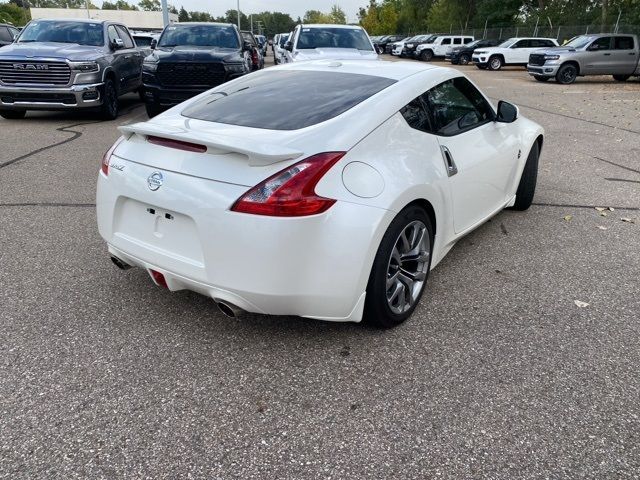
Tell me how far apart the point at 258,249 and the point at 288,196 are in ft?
0.93

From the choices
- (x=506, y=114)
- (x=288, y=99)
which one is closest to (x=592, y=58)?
(x=506, y=114)

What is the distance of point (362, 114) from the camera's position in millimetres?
2834

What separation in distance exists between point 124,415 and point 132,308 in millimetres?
1006

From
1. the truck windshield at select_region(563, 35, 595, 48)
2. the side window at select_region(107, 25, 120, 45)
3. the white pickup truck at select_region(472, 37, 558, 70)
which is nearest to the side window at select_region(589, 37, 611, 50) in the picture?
the truck windshield at select_region(563, 35, 595, 48)

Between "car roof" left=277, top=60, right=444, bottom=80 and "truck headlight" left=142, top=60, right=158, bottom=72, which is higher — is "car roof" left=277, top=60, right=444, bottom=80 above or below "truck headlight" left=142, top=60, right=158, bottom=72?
above

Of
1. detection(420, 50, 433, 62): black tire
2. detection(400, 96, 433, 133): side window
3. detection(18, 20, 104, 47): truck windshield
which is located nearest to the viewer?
detection(400, 96, 433, 133): side window

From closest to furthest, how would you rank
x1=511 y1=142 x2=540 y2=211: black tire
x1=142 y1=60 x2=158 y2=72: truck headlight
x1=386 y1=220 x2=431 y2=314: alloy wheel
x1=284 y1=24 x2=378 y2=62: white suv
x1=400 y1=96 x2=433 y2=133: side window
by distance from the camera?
x1=386 y1=220 x2=431 y2=314: alloy wheel, x1=400 y1=96 x2=433 y2=133: side window, x1=511 y1=142 x2=540 y2=211: black tire, x1=142 y1=60 x2=158 y2=72: truck headlight, x1=284 y1=24 x2=378 y2=62: white suv

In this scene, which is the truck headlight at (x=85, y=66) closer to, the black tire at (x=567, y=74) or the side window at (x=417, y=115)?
the side window at (x=417, y=115)

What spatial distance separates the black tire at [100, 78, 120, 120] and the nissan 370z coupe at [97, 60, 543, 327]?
737cm

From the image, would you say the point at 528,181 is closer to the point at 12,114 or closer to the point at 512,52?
the point at 12,114

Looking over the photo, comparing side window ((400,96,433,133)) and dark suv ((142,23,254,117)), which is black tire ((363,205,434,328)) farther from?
dark suv ((142,23,254,117))

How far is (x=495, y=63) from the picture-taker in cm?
2872

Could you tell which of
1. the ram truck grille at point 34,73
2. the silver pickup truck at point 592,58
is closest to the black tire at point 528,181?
the ram truck grille at point 34,73

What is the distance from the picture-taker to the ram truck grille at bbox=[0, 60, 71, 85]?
906 cm
